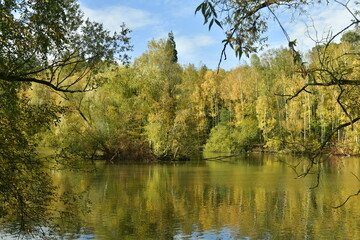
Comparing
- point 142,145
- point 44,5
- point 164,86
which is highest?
point 164,86

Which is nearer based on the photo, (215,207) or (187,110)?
(215,207)

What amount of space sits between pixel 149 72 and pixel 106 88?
400 cm

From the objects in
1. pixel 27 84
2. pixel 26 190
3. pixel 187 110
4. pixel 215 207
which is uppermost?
pixel 187 110

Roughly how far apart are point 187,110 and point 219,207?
1756 centimetres

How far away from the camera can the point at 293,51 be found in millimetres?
3137

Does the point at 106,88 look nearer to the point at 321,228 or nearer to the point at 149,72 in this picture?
the point at 149,72

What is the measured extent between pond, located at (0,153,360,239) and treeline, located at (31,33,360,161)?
428 cm

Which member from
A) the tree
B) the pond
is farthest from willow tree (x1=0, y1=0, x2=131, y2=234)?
the pond

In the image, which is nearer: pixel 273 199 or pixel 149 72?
pixel 273 199

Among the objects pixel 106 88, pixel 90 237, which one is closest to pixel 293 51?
pixel 90 237

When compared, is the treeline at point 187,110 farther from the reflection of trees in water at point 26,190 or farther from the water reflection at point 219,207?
the reflection of trees in water at point 26,190

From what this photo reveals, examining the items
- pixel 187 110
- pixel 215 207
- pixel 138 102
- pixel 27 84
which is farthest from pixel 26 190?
pixel 138 102

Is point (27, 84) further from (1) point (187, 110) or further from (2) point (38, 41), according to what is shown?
(1) point (187, 110)

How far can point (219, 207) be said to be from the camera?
1321 centimetres
